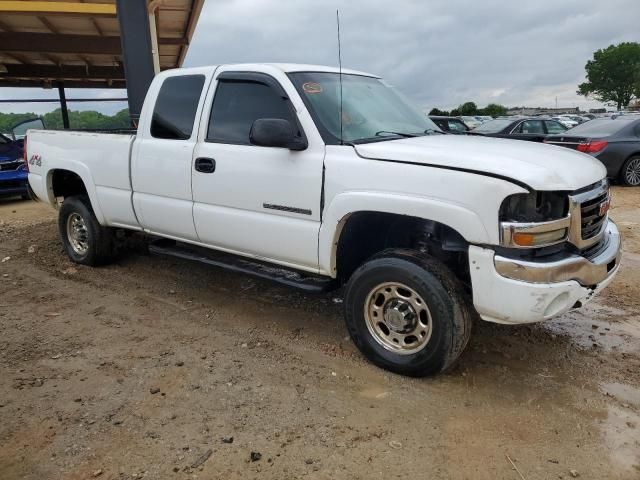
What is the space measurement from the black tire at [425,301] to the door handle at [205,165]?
1.48 metres

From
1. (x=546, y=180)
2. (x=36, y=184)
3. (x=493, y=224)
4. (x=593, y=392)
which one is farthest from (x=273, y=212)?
(x=36, y=184)

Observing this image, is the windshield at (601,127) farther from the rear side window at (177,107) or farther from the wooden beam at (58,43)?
the wooden beam at (58,43)

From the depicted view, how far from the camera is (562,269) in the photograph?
3.01m

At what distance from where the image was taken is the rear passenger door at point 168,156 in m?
4.45

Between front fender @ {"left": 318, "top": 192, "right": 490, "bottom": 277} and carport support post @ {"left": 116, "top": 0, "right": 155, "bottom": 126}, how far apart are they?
16.9ft

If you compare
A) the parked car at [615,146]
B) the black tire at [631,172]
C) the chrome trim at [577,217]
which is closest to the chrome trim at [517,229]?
the chrome trim at [577,217]

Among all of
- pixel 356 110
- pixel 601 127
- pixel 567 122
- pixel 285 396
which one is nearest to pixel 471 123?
pixel 567 122

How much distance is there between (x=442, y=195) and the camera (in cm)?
308

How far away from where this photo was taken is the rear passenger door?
4449 millimetres

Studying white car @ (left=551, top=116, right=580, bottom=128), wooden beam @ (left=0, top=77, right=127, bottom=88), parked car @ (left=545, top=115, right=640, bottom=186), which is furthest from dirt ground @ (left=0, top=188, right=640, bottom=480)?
wooden beam @ (left=0, top=77, right=127, bottom=88)

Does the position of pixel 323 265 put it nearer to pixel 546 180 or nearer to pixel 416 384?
pixel 416 384

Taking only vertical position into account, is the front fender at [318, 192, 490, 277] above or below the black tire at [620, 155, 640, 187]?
above

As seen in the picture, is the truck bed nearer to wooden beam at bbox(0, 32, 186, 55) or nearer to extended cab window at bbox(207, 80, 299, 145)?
extended cab window at bbox(207, 80, 299, 145)

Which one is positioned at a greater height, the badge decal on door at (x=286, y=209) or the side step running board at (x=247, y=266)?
the badge decal on door at (x=286, y=209)
